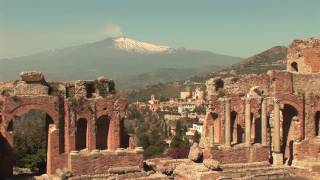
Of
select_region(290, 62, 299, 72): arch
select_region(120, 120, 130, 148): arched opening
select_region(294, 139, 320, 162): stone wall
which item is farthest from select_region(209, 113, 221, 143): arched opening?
select_region(290, 62, 299, 72): arch

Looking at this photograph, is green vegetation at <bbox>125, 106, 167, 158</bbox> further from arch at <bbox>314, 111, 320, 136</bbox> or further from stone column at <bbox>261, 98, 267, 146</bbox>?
stone column at <bbox>261, 98, 267, 146</bbox>

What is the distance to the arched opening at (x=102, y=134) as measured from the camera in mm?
29156

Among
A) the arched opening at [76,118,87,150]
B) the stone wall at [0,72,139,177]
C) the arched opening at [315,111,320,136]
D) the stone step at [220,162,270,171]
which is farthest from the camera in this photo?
the arched opening at [315,111,320,136]

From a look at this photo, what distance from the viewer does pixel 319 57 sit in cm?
3381

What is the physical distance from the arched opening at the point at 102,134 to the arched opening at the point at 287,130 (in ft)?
37.9

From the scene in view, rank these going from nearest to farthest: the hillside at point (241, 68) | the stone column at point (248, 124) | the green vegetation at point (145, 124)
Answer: the stone column at point (248, 124) < the green vegetation at point (145, 124) < the hillside at point (241, 68)

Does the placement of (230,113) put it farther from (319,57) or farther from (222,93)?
(319,57)

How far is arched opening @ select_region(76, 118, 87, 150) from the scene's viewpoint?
28.6m

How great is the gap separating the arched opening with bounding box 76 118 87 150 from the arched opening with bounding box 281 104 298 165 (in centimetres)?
1276

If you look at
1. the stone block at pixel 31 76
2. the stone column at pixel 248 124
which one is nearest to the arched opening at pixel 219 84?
the stone column at pixel 248 124

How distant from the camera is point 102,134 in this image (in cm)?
2930

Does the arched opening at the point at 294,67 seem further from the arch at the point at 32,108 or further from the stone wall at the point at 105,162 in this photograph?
the arch at the point at 32,108

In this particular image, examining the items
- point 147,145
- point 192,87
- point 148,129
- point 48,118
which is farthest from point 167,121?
point 48,118

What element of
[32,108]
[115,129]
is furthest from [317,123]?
[32,108]
